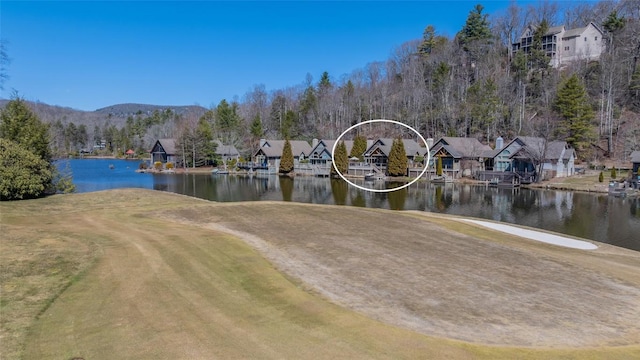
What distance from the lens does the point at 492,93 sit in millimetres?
76250

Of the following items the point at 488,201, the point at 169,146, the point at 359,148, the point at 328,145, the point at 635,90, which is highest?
the point at 635,90

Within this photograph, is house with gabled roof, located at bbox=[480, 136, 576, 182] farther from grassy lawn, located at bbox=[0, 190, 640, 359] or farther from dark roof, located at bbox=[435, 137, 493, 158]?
A: grassy lawn, located at bbox=[0, 190, 640, 359]

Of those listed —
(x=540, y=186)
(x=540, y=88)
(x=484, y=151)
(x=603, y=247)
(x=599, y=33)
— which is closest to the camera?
(x=603, y=247)

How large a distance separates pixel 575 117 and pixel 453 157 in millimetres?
18909

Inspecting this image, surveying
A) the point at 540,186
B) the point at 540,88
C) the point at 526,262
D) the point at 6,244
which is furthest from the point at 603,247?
the point at 540,88

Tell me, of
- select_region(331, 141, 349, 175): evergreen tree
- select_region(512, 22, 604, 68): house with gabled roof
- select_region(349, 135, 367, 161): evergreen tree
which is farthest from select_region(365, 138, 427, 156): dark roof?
select_region(512, 22, 604, 68): house with gabled roof

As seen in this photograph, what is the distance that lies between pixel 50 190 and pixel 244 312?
24.5 metres

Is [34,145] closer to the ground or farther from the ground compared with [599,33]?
closer to the ground

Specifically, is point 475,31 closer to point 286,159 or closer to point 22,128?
point 286,159

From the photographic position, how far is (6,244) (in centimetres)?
1320

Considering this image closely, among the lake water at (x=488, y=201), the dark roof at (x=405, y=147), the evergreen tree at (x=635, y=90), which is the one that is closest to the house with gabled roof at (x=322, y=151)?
the dark roof at (x=405, y=147)

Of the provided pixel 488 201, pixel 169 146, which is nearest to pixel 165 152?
pixel 169 146

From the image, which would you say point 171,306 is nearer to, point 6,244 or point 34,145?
point 6,244

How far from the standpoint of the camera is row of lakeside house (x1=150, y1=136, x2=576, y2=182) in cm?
5744
